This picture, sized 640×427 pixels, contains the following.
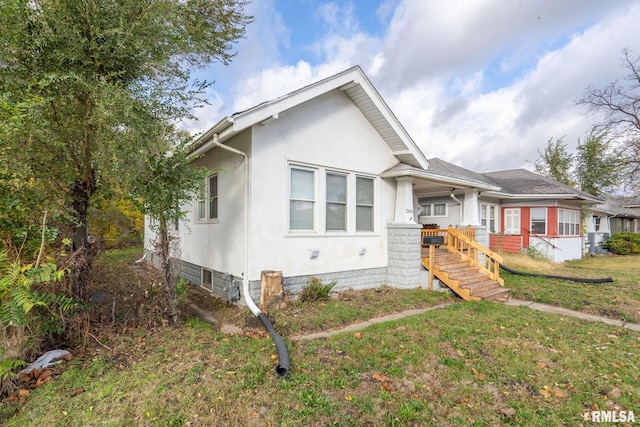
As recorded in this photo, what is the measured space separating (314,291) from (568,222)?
17536 mm

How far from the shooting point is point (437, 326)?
205 inches

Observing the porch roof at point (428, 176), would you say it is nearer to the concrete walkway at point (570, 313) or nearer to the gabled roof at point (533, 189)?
the concrete walkway at point (570, 313)

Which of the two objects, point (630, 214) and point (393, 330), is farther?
point (630, 214)

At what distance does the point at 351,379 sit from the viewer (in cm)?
340

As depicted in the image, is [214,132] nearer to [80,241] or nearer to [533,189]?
[80,241]

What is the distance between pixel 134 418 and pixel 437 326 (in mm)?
4551

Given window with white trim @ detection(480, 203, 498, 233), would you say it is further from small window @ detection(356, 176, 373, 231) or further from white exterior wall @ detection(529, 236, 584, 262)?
small window @ detection(356, 176, 373, 231)

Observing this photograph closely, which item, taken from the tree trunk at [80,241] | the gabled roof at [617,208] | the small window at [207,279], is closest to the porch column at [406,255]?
the small window at [207,279]

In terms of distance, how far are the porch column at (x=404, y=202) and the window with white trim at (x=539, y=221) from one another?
11.5 meters

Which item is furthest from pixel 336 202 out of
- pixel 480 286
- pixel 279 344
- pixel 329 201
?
pixel 480 286

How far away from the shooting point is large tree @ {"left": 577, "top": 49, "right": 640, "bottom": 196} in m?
21.1

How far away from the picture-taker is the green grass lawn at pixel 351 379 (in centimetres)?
279

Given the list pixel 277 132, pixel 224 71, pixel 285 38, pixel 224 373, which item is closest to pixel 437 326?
pixel 224 373

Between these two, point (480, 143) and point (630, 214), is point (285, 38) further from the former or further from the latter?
point (480, 143)
